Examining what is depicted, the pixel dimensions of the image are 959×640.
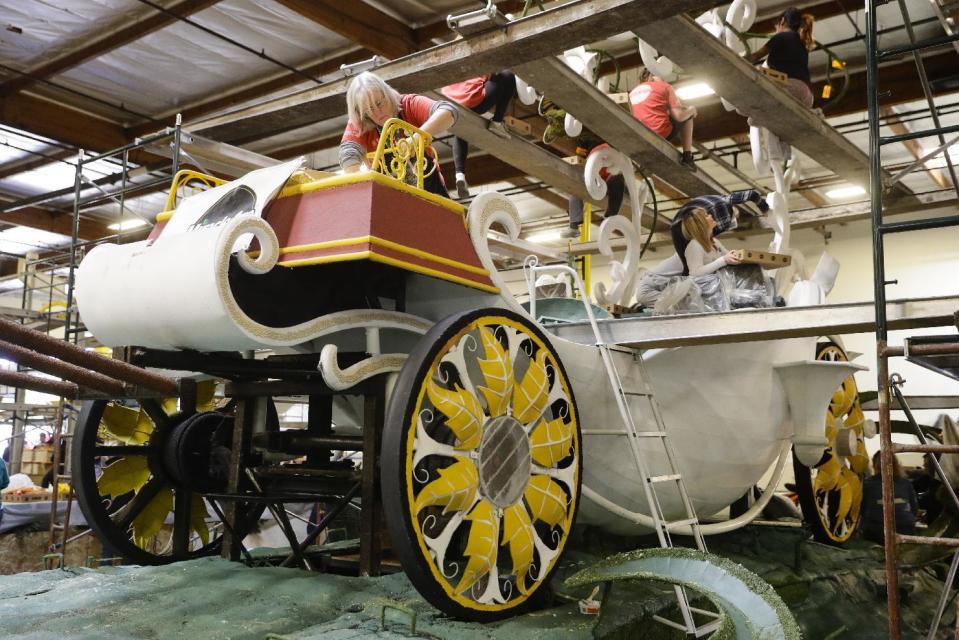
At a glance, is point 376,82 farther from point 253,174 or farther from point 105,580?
point 105,580

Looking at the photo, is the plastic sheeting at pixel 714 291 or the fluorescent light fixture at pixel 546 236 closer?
the plastic sheeting at pixel 714 291

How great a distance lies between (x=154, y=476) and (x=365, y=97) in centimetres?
243

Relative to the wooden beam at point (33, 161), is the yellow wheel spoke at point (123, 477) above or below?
below

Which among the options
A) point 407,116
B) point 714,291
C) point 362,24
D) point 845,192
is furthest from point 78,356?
point 845,192

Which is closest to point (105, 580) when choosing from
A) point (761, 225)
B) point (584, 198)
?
point (584, 198)

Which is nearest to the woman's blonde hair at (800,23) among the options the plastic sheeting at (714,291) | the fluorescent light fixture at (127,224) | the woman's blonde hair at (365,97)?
the plastic sheeting at (714,291)

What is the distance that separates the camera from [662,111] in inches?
259

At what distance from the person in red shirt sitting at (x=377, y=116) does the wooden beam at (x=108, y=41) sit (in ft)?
13.1

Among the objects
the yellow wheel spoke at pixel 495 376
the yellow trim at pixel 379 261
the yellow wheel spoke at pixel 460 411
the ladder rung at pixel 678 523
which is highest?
the yellow trim at pixel 379 261

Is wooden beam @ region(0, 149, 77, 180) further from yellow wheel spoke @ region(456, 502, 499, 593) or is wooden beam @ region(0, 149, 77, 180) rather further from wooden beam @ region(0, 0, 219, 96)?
yellow wheel spoke @ region(456, 502, 499, 593)

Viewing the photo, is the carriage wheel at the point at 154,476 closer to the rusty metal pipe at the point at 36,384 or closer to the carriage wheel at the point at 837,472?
the rusty metal pipe at the point at 36,384

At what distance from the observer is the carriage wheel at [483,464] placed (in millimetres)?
3180

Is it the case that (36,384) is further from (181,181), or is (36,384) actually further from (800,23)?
(800,23)

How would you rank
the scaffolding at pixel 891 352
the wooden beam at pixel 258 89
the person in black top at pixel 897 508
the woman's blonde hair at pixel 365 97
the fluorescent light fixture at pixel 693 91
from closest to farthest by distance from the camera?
1. the scaffolding at pixel 891 352
2. the woman's blonde hair at pixel 365 97
3. the person in black top at pixel 897 508
4. the wooden beam at pixel 258 89
5. the fluorescent light fixture at pixel 693 91
